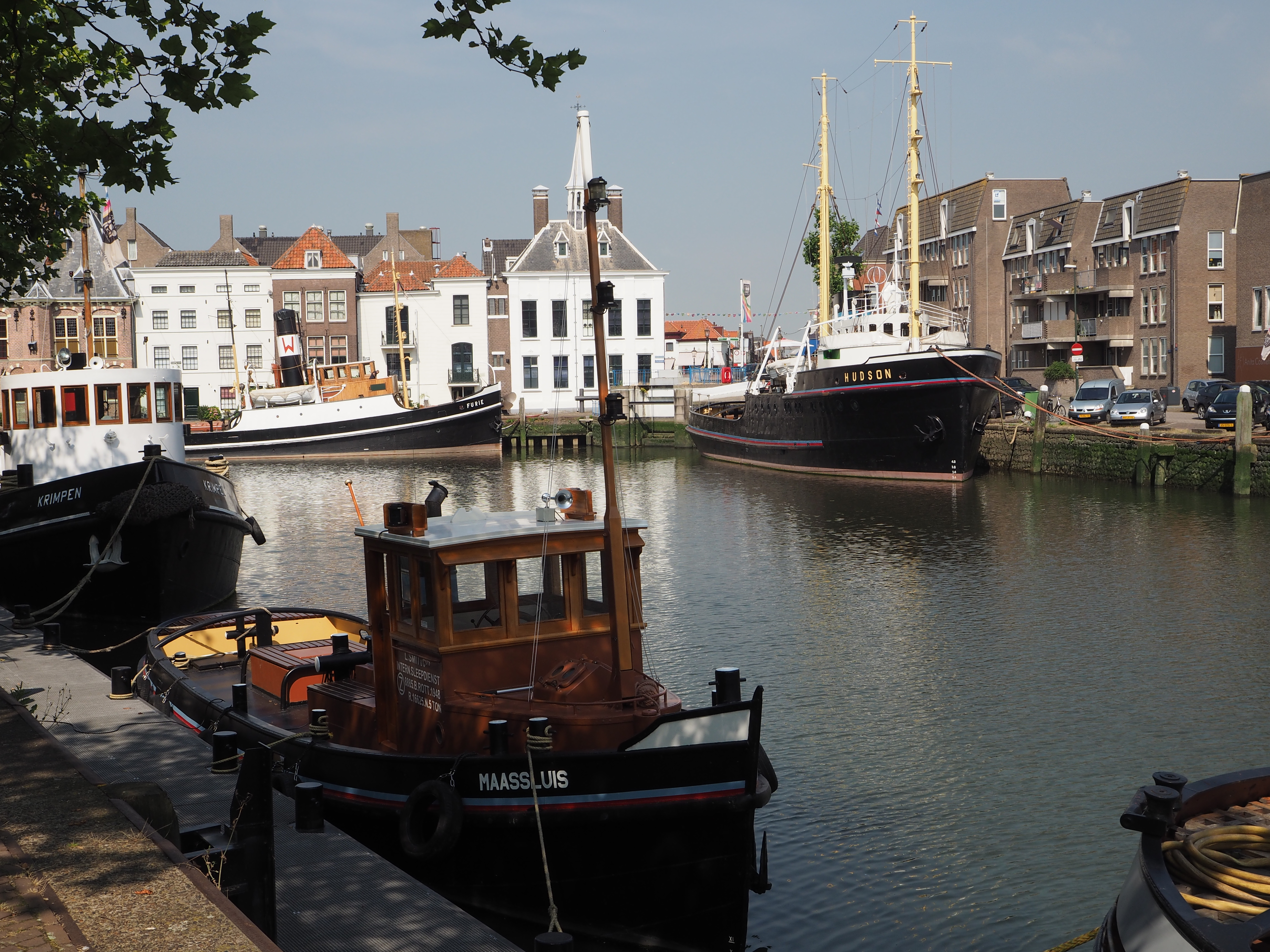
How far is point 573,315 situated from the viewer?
241 feet

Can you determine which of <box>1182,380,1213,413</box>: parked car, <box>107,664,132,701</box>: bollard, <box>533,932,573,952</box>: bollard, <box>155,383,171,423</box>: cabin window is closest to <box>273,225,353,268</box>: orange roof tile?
<box>1182,380,1213,413</box>: parked car

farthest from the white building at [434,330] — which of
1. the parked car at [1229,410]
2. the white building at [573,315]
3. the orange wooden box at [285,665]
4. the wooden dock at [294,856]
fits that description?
the wooden dock at [294,856]

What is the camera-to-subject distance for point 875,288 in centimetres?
4847

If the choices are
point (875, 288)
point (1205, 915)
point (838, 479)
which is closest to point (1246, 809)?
point (1205, 915)

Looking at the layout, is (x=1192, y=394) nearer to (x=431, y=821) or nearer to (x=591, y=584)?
(x=591, y=584)

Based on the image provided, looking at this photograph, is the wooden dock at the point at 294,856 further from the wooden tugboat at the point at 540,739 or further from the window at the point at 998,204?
the window at the point at 998,204

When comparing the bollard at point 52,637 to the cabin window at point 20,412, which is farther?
the cabin window at point 20,412

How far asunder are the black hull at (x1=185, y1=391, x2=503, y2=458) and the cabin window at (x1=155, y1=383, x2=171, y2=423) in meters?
38.0

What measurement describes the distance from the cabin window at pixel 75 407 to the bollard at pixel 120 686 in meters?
10.5

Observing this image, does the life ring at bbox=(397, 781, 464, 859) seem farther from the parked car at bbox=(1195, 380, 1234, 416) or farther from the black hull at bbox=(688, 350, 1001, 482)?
the parked car at bbox=(1195, 380, 1234, 416)

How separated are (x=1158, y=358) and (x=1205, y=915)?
204ft

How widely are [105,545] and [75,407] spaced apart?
3331 mm

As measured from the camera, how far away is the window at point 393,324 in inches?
2837

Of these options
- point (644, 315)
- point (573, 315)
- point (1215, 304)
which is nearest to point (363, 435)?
point (573, 315)
